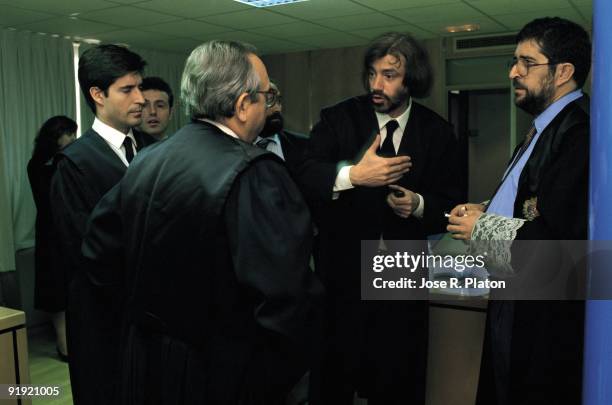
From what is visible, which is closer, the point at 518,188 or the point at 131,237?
the point at 131,237

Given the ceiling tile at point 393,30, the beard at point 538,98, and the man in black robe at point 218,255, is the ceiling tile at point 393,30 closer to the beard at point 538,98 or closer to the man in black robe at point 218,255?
the beard at point 538,98

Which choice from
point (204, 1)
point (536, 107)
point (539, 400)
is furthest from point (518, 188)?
point (204, 1)

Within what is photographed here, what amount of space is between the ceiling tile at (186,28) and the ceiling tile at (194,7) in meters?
0.31

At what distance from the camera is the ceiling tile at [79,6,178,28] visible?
3932 millimetres

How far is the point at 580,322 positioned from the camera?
4.40 feet

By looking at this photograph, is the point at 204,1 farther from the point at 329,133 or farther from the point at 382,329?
the point at 382,329

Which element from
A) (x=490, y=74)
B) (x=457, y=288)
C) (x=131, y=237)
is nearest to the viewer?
(x=131, y=237)

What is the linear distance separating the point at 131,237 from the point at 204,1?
2934mm

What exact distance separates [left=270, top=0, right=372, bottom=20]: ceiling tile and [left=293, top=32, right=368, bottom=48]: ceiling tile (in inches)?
33.4

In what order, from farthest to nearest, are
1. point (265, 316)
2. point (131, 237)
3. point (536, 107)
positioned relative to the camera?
point (536, 107) < point (131, 237) < point (265, 316)

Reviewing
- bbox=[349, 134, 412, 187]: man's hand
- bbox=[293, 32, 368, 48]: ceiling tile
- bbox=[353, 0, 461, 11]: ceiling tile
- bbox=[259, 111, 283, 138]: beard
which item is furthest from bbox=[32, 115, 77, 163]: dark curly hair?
bbox=[349, 134, 412, 187]: man's hand

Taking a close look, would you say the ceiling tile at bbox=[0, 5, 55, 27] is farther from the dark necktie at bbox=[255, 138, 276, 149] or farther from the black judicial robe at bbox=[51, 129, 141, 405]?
the black judicial robe at bbox=[51, 129, 141, 405]

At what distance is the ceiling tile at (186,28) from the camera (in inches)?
176

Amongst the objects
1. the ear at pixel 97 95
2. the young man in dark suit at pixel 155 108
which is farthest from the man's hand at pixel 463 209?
the young man in dark suit at pixel 155 108
